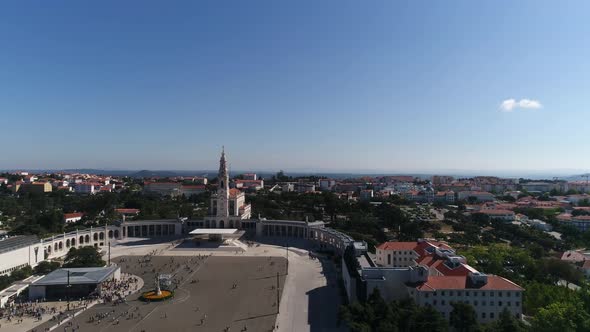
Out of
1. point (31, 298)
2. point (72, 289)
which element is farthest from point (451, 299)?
point (31, 298)

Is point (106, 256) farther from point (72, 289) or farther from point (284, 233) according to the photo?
point (284, 233)

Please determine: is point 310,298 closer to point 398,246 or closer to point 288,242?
point 398,246

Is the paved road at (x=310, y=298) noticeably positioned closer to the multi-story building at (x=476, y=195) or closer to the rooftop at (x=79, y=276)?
the rooftop at (x=79, y=276)

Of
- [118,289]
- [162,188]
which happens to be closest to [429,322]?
[118,289]

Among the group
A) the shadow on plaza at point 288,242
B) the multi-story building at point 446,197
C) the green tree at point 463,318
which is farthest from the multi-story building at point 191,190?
the green tree at point 463,318

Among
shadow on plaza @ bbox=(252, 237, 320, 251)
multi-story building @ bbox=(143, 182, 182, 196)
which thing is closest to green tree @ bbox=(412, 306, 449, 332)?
shadow on plaza @ bbox=(252, 237, 320, 251)

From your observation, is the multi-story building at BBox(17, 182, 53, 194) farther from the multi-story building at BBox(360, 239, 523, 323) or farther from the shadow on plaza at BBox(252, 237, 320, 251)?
the multi-story building at BBox(360, 239, 523, 323)

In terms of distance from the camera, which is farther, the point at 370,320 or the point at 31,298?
the point at 31,298
